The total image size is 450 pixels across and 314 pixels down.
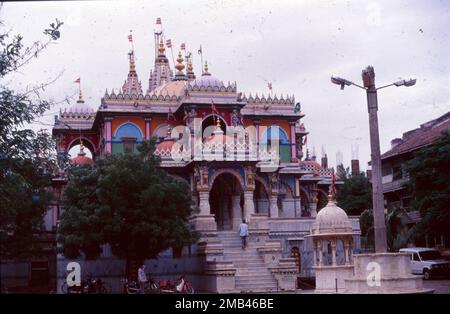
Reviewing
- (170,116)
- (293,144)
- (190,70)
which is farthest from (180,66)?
(293,144)

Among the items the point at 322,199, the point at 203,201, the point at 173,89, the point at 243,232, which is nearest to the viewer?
the point at 243,232

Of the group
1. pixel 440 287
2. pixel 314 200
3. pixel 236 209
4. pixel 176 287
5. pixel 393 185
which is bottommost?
pixel 440 287

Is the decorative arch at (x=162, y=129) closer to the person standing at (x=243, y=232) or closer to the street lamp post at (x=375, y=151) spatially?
the person standing at (x=243, y=232)

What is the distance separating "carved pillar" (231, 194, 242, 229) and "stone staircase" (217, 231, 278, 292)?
10.3 ft

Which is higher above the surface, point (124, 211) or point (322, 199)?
point (322, 199)

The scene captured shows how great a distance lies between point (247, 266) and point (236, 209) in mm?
6188

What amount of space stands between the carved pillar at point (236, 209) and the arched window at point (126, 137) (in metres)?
6.11

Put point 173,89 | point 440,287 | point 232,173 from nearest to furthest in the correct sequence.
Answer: point 440,287 < point 232,173 < point 173,89

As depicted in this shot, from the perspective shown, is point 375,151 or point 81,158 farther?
point 81,158

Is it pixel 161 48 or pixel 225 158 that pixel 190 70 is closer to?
pixel 161 48

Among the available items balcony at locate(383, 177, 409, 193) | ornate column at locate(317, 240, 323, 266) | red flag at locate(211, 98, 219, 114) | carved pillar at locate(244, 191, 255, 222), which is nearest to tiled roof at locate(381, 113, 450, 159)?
balcony at locate(383, 177, 409, 193)

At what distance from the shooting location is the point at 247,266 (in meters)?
26.4
